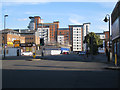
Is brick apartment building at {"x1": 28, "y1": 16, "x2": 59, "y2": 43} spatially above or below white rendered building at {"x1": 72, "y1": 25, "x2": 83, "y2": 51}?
above

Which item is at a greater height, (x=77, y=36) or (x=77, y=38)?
(x=77, y=36)

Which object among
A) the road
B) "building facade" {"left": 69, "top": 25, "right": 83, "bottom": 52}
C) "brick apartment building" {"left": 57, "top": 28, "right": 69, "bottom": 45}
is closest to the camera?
the road

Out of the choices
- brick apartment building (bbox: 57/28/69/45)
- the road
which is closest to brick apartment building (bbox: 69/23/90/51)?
brick apartment building (bbox: 57/28/69/45)

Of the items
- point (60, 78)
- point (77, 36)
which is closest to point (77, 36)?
point (77, 36)

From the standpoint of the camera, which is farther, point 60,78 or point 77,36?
point 77,36

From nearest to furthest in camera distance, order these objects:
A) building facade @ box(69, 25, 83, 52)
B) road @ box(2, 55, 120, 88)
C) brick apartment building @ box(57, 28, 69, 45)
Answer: road @ box(2, 55, 120, 88) → building facade @ box(69, 25, 83, 52) → brick apartment building @ box(57, 28, 69, 45)

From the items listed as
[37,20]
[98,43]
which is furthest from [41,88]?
Result: [37,20]

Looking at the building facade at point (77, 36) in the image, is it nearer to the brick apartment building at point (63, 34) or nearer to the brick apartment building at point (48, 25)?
the brick apartment building at point (63, 34)

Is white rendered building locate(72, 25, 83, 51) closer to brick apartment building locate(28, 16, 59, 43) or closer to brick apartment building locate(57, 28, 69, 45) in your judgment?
brick apartment building locate(57, 28, 69, 45)

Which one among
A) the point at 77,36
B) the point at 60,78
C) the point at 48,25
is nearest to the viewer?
the point at 60,78

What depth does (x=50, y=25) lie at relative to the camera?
184m

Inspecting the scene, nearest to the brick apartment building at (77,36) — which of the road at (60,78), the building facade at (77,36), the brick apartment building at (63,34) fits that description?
the building facade at (77,36)

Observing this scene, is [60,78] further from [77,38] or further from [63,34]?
[63,34]

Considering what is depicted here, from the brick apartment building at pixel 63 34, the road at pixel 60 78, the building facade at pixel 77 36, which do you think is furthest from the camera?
the brick apartment building at pixel 63 34
